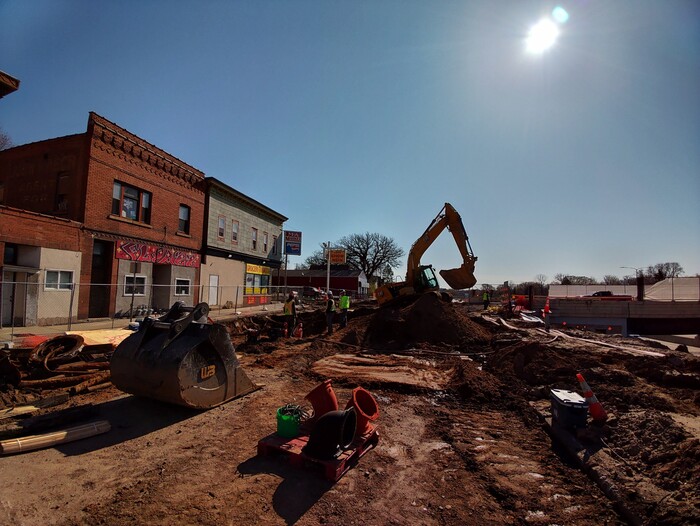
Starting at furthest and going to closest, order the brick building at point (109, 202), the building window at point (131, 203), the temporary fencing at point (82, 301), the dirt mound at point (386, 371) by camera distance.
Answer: the building window at point (131, 203)
the brick building at point (109, 202)
the temporary fencing at point (82, 301)
the dirt mound at point (386, 371)

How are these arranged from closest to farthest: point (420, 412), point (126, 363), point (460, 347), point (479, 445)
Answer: point (479, 445), point (126, 363), point (420, 412), point (460, 347)

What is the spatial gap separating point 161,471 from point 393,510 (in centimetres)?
265

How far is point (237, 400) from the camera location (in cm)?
689

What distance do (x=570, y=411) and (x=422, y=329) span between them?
9124 millimetres

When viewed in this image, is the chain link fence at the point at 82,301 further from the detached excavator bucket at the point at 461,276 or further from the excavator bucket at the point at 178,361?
the detached excavator bucket at the point at 461,276

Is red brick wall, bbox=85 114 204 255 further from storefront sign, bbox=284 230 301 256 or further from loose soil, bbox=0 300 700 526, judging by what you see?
loose soil, bbox=0 300 700 526

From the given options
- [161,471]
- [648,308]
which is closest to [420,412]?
[161,471]

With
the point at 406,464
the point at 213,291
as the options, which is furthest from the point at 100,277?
the point at 406,464

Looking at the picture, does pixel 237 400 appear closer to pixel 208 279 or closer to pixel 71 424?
pixel 71 424

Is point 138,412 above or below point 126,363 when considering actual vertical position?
below

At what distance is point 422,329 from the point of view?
14.6 metres

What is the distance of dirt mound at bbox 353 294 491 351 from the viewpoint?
46.0 ft

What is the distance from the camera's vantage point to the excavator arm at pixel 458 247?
747 inches

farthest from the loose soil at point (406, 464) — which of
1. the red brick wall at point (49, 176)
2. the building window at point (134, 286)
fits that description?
the red brick wall at point (49, 176)
